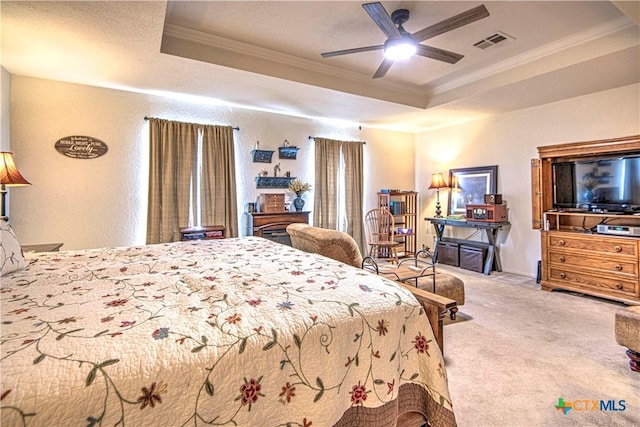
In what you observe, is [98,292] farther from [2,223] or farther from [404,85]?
[404,85]

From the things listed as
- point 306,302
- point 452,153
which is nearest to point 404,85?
point 452,153

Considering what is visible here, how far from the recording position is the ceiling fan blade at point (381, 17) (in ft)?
6.84

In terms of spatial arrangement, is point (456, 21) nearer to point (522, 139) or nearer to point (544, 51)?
point (544, 51)

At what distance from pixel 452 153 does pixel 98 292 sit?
5749mm

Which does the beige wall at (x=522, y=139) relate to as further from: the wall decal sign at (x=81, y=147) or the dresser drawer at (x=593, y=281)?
the wall decal sign at (x=81, y=147)

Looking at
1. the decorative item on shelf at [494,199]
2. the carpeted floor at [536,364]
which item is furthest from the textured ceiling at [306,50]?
the carpeted floor at [536,364]

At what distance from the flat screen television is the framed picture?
0.95 meters

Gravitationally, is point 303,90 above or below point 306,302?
above

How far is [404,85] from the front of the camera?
4.34 m

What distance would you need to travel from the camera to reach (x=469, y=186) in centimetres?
538

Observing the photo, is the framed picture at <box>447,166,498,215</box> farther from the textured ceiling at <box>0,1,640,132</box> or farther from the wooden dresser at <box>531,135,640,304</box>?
the textured ceiling at <box>0,1,640,132</box>

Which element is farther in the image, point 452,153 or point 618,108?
point 452,153

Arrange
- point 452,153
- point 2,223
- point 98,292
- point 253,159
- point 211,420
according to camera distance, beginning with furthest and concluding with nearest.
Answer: point 452,153, point 253,159, point 2,223, point 98,292, point 211,420

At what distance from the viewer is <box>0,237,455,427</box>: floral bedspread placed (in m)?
0.69
